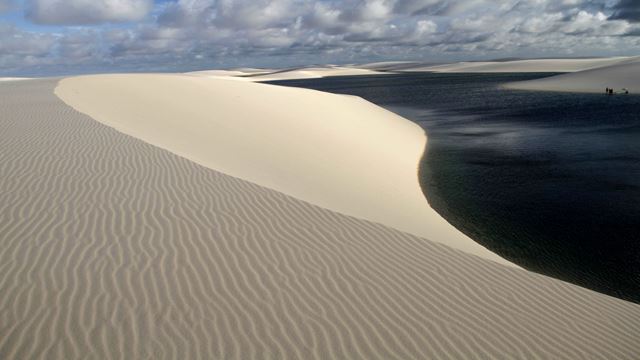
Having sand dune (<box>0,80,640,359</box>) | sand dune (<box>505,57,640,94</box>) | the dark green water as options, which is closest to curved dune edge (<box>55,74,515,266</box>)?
the dark green water

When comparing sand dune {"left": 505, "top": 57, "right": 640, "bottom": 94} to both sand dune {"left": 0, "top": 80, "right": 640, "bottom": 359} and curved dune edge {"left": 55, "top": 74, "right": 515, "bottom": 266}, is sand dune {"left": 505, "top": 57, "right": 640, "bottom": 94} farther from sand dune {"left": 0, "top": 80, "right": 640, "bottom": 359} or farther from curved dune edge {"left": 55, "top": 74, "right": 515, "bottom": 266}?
sand dune {"left": 0, "top": 80, "right": 640, "bottom": 359}

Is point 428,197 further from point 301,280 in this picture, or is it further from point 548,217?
point 301,280

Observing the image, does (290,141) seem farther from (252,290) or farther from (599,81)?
(599,81)

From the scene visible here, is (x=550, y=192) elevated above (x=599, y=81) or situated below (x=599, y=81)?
below

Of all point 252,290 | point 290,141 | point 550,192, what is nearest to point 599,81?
point 550,192

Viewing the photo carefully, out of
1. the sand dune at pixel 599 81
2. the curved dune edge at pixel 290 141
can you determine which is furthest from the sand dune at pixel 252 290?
the sand dune at pixel 599 81

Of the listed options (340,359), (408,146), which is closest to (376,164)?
(408,146)
